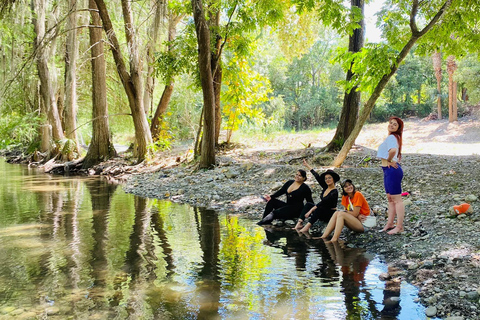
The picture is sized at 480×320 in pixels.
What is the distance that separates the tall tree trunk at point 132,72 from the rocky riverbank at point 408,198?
4.10 ft

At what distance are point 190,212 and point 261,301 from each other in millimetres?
4782

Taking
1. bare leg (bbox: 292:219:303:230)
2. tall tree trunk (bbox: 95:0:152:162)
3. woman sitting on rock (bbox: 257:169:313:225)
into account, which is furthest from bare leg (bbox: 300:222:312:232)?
tall tree trunk (bbox: 95:0:152:162)

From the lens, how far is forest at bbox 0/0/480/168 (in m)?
9.08

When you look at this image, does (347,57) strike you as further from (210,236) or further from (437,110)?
(437,110)

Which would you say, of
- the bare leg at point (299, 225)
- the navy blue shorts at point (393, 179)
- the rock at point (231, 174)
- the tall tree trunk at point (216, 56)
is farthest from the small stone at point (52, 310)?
the tall tree trunk at point (216, 56)

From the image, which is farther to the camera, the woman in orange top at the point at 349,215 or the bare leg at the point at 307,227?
the bare leg at the point at 307,227

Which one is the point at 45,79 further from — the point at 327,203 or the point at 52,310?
the point at 52,310

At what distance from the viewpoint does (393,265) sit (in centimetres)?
511

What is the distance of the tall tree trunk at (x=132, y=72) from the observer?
1420 centimetres

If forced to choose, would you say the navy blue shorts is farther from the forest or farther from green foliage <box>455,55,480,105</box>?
green foliage <box>455,55,480,105</box>

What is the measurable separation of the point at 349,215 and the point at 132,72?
1103 cm

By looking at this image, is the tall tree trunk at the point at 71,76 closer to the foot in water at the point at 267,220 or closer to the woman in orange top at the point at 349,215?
the foot in water at the point at 267,220

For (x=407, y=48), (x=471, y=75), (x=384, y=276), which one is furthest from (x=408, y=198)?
(x=471, y=75)

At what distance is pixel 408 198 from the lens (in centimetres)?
767
